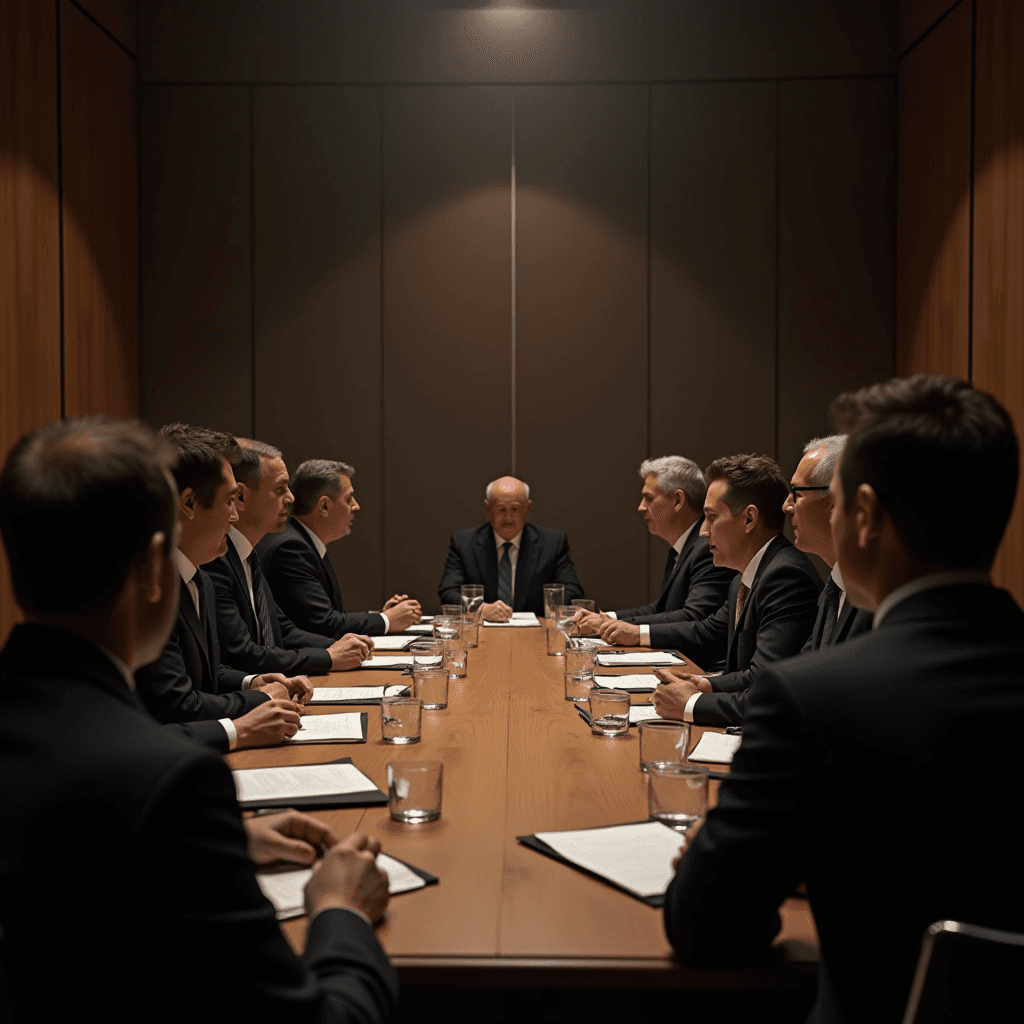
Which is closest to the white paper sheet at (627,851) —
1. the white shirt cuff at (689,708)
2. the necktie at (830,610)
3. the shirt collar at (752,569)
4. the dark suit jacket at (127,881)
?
the dark suit jacket at (127,881)

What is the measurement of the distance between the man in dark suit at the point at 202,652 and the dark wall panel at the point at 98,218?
121 inches

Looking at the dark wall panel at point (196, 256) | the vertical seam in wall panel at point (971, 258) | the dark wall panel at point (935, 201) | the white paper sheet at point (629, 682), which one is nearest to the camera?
the white paper sheet at point (629, 682)

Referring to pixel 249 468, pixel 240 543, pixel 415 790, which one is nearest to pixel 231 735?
pixel 415 790

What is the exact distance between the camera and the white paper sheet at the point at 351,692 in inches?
122

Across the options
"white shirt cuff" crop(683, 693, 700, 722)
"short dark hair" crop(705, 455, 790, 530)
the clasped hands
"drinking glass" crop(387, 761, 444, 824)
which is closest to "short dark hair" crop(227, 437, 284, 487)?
"short dark hair" crop(705, 455, 790, 530)

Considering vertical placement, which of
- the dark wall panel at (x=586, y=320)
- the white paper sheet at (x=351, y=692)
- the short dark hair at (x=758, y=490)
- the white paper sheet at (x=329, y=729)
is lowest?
the white paper sheet at (x=351, y=692)

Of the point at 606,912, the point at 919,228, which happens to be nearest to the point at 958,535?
the point at 606,912

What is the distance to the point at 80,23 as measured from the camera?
5.79 meters

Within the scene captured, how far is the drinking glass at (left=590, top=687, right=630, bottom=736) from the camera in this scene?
2.58 metres

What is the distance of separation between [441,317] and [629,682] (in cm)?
398

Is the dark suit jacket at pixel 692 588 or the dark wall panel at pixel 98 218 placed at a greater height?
the dark wall panel at pixel 98 218

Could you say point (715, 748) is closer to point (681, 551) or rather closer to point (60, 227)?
point (681, 551)

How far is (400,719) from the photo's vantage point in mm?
2510

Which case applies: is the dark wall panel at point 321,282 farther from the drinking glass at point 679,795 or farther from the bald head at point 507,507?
the drinking glass at point 679,795
